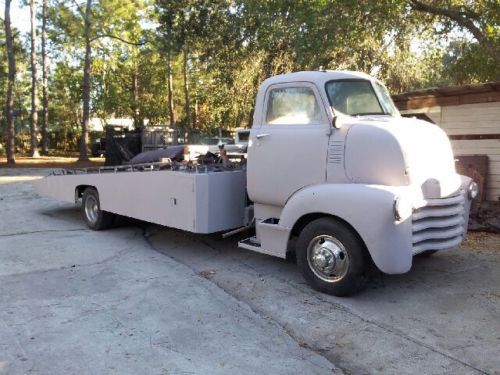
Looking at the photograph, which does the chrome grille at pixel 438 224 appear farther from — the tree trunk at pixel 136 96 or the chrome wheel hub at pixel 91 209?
the tree trunk at pixel 136 96

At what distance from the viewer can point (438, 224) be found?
16.4 ft

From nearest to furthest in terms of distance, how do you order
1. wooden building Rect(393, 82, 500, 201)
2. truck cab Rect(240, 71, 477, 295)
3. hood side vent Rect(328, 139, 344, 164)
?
truck cab Rect(240, 71, 477, 295) < hood side vent Rect(328, 139, 344, 164) < wooden building Rect(393, 82, 500, 201)

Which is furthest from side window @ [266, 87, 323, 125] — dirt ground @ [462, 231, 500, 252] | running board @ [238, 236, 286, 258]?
dirt ground @ [462, 231, 500, 252]

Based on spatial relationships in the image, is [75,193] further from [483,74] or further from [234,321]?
[483,74]

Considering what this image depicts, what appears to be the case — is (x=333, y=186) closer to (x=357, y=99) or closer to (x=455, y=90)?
(x=357, y=99)

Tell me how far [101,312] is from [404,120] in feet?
12.4

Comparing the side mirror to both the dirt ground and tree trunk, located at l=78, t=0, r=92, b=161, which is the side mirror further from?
tree trunk, located at l=78, t=0, r=92, b=161

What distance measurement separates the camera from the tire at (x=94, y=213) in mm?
8148

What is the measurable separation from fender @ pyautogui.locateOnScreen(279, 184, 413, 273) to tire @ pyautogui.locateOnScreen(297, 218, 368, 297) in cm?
16

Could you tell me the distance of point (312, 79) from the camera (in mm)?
5484

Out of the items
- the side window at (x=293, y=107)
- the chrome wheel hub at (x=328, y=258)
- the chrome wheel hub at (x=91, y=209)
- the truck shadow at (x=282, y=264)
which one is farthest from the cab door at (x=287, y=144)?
the chrome wheel hub at (x=91, y=209)

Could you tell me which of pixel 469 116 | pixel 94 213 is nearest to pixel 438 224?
pixel 94 213

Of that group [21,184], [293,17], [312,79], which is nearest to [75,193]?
[312,79]

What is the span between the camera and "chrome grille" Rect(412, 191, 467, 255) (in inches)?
188
